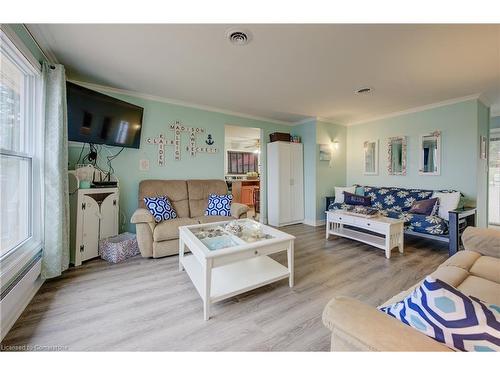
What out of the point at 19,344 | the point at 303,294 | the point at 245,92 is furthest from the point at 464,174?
the point at 19,344

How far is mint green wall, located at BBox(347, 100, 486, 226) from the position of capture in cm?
312

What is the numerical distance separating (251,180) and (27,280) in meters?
5.30

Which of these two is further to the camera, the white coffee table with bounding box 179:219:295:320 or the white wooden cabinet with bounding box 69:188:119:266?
the white wooden cabinet with bounding box 69:188:119:266

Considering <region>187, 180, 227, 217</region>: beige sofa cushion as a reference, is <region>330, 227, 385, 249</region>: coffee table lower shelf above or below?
below

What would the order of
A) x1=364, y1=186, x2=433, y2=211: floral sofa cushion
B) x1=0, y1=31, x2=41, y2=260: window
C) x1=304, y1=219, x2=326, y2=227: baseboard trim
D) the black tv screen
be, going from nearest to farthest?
x1=0, y1=31, x2=41, y2=260: window < the black tv screen < x1=364, y1=186, x2=433, y2=211: floral sofa cushion < x1=304, y1=219, x2=326, y2=227: baseboard trim

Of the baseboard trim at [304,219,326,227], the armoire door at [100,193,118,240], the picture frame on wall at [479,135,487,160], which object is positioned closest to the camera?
the armoire door at [100,193,118,240]

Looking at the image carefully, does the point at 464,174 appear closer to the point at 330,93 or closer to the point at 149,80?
the point at 330,93

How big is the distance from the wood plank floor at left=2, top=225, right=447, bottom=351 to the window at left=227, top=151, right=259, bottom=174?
5.66 meters

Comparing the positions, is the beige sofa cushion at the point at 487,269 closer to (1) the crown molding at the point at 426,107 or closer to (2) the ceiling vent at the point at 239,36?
(2) the ceiling vent at the point at 239,36

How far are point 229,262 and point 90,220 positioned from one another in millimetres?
1937

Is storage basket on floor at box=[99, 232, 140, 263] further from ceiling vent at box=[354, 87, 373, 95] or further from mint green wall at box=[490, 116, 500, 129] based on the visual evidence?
mint green wall at box=[490, 116, 500, 129]

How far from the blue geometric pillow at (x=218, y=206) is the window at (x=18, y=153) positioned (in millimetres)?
1848

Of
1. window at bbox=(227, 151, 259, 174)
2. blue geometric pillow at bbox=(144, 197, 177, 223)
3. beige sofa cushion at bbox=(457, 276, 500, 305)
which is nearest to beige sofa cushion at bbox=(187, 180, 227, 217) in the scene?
blue geometric pillow at bbox=(144, 197, 177, 223)

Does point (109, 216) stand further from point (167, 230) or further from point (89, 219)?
point (167, 230)
